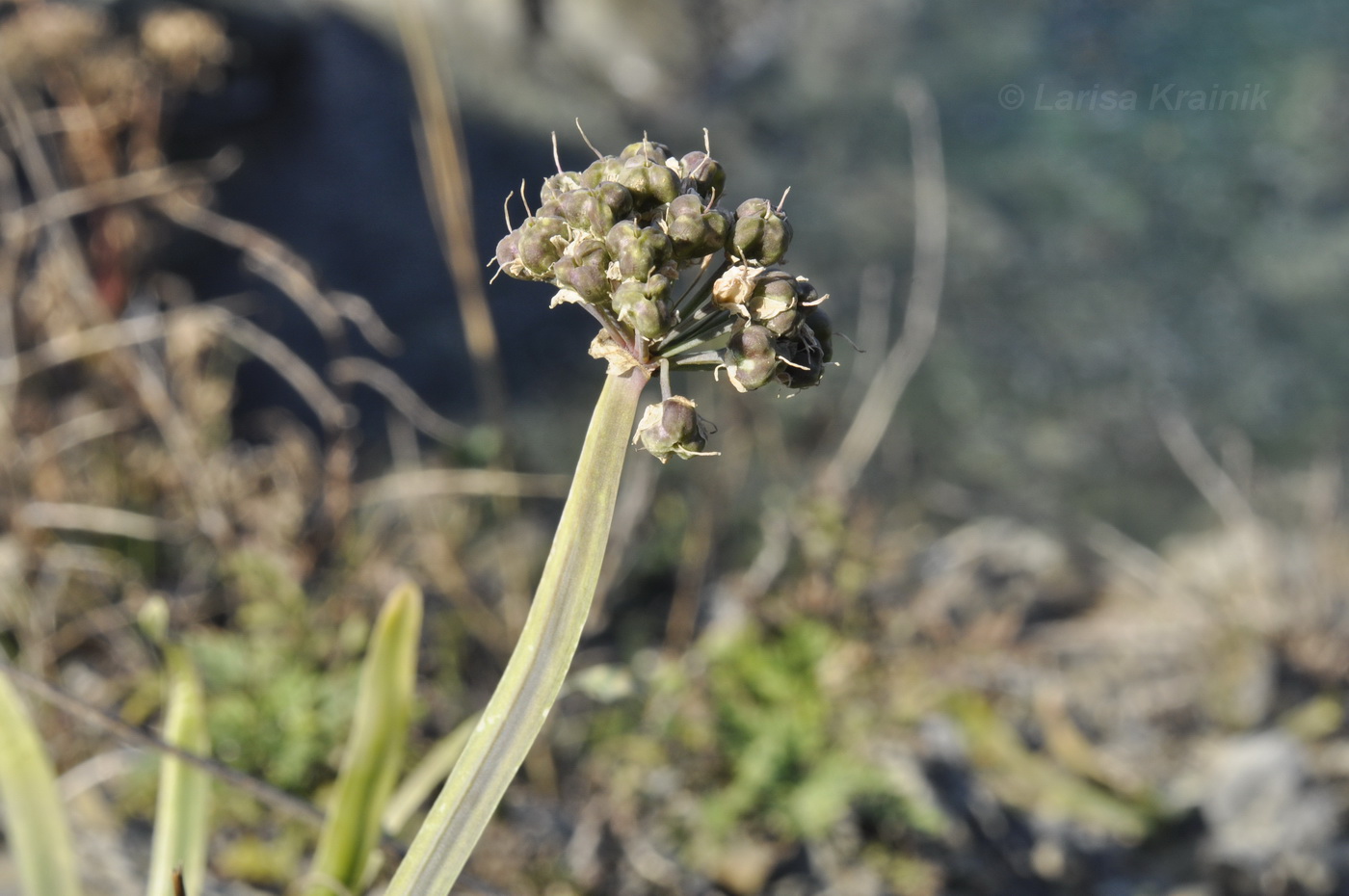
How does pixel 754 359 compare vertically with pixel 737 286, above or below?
below

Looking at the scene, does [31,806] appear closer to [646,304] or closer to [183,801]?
[183,801]

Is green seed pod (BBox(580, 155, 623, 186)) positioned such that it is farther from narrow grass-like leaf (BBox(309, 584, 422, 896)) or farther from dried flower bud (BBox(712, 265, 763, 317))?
narrow grass-like leaf (BBox(309, 584, 422, 896))

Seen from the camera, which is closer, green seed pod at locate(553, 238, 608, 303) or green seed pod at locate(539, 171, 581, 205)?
green seed pod at locate(553, 238, 608, 303)

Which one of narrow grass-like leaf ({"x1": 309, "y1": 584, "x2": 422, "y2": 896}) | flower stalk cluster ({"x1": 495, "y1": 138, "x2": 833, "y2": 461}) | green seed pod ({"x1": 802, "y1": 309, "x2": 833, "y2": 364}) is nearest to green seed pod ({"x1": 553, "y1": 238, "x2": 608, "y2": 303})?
flower stalk cluster ({"x1": 495, "y1": 138, "x2": 833, "y2": 461})

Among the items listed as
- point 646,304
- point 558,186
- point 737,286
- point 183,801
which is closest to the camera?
point 646,304

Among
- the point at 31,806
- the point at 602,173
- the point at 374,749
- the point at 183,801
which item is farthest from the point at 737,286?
the point at 31,806

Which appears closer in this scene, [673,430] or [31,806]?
[673,430]

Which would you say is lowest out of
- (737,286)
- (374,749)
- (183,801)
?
(183,801)

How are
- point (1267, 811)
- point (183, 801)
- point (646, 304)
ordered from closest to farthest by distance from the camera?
point (646, 304) → point (183, 801) → point (1267, 811)
